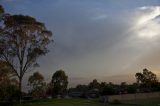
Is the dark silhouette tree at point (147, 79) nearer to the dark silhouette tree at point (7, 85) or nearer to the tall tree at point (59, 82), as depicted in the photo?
the tall tree at point (59, 82)

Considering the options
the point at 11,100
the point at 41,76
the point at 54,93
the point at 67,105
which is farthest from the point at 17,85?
the point at 54,93

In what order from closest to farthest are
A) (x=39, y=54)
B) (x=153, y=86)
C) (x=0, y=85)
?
(x=0, y=85)
(x=39, y=54)
(x=153, y=86)

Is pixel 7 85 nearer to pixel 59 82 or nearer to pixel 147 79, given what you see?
pixel 59 82

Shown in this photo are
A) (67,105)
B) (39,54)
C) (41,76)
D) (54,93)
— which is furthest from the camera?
(54,93)

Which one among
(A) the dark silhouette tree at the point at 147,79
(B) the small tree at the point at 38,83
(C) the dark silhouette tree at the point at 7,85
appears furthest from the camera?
(A) the dark silhouette tree at the point at 147,79

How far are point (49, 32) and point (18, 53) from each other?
635 centimetres

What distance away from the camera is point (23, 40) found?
164 ft

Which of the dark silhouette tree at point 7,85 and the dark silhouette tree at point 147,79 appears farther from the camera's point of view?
the dark silhouette tree at point 147,79

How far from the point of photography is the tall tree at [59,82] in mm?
92750

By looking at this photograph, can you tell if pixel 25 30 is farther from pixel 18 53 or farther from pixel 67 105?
pixel 67 105

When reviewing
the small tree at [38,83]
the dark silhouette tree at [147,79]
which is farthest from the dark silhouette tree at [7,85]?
the dark silhouette tree at [147,79]

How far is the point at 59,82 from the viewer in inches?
3698

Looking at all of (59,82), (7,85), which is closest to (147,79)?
(59,82)

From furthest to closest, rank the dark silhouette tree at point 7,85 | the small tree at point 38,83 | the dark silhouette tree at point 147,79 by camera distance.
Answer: the dark silhouette tree at point 147,79
the small tree at point 38,83
the dark silhouette tree at point 7,85
